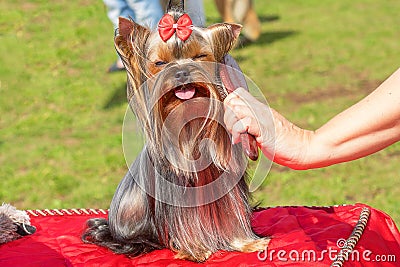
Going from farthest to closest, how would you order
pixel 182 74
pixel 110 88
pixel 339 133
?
1. pixel 110 88
2. pixel 182 74
3. pixel 339 133

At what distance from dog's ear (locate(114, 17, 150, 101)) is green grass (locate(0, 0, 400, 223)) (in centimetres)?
67

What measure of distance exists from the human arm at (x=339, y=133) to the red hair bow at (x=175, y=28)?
1.85ft

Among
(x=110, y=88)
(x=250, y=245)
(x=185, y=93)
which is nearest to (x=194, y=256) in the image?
(x=250, y=245)

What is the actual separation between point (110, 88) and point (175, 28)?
6034 mm

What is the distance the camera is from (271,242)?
11.4ft

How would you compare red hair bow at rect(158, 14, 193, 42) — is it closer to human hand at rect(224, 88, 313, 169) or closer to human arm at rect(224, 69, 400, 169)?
human hand at rect(224, 88, 313, 169)

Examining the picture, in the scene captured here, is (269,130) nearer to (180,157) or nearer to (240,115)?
(240,115)

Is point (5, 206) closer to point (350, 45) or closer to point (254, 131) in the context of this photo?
point (254, 131)

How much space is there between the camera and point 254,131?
2590 mm

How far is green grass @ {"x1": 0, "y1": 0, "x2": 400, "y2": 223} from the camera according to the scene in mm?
5836

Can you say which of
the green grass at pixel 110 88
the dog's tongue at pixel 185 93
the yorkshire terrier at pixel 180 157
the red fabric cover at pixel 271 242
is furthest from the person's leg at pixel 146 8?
the dog's tongue at pixel 185 93

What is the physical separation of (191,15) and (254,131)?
972 millimetres

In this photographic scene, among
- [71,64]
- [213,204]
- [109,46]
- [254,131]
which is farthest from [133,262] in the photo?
[109,46]

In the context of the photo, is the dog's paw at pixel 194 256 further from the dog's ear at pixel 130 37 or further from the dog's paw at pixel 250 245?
the dog's ear at pixel 130 37
